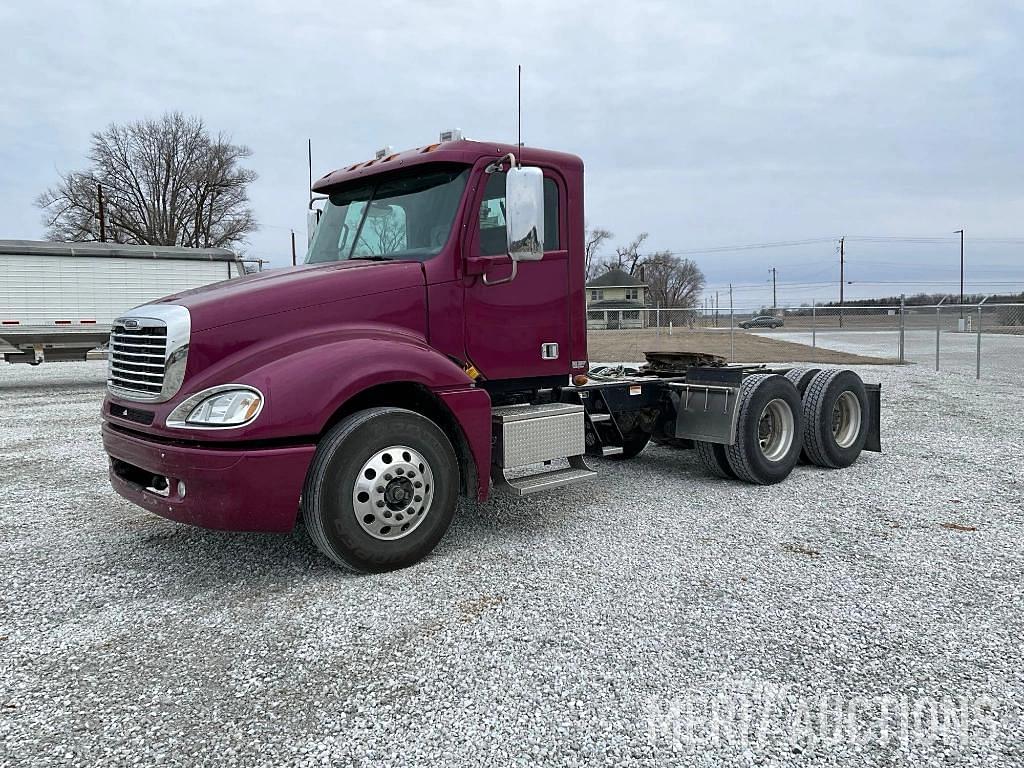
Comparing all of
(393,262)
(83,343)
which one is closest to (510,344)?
(393,262)

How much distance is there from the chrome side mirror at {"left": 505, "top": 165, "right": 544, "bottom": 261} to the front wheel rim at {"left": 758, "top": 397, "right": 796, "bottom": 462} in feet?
10.3

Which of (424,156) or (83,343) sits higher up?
(424,156)

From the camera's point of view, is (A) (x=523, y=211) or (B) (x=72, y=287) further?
(B) (x=72, y=287)

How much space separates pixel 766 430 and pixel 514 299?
2.97 metres

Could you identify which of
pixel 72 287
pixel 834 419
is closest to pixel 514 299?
pixel 834 419

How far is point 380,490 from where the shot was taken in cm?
416

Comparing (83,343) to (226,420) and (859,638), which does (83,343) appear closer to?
(226,420)

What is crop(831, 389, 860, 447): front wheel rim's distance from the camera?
7.27m

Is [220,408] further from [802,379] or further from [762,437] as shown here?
[802,379]

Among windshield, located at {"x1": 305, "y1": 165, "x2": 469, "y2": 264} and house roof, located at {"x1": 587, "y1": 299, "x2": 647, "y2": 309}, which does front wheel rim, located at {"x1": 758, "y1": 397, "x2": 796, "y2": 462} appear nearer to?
windshield, located at {"x1": 305, "y1": 165, "x2": 469, "y2": 264}

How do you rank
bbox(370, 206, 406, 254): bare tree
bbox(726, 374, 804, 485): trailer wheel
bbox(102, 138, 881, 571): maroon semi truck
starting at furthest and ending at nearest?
bbox(726, 374, 804, 485): trailer wheel → bbox(370, 206, 406, 254): bare tree → bbox(102, 138, 881, 571): maroon semi truck

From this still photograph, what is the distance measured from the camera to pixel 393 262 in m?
4.73

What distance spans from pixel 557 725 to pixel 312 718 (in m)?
0.92

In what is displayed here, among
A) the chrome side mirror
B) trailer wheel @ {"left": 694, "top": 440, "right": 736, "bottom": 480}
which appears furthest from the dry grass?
the chrome side mirror
